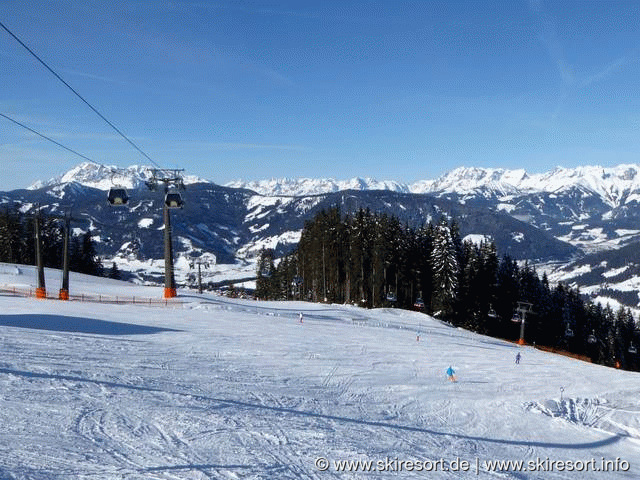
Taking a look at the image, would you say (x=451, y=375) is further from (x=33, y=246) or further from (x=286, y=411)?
(x=33, y=246)

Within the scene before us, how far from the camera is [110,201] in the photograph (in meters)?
29.6

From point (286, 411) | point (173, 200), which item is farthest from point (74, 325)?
point (173, 200)

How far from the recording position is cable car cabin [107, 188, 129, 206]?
2922 centimetres

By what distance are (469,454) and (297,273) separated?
67647mm

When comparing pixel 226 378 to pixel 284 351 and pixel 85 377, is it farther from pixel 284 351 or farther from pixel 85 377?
pixel 284 351

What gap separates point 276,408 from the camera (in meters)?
12.5

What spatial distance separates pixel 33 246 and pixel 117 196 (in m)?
62.1

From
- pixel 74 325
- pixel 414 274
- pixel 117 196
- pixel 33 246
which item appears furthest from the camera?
pixel 33 246

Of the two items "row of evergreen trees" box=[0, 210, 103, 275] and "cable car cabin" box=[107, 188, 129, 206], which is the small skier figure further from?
"row of evergreen trees" box=[0, 210, 103, 275]

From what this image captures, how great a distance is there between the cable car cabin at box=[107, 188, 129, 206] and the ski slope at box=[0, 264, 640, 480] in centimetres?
688

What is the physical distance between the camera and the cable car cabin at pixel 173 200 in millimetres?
33938

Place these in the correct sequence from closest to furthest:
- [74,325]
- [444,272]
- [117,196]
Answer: [74,325] < [117,196] < [444,272]

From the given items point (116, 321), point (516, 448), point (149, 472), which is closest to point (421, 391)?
point (516, 448)

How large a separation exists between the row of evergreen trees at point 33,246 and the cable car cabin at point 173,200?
45.9 m
